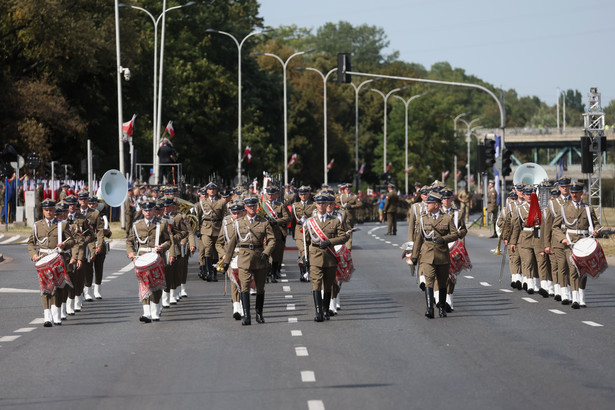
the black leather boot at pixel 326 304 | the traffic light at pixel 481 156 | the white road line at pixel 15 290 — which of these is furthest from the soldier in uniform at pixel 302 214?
the traffic light at pixel 481 156

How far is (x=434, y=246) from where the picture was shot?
16.8 m

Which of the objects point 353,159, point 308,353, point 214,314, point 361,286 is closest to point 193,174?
point 353,159

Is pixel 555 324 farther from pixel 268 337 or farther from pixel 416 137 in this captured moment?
pixel 416 137

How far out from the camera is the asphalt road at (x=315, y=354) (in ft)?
33.2

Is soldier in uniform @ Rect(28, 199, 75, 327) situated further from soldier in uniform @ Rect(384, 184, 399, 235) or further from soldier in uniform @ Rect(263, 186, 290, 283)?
soldier in uniform @ Rect(384, 184, 399, 235)

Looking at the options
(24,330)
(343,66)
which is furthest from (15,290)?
(343,66)

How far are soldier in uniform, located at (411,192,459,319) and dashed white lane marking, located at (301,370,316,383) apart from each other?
17.6 ft

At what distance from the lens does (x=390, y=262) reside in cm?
2964

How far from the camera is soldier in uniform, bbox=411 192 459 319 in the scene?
54.9 ft

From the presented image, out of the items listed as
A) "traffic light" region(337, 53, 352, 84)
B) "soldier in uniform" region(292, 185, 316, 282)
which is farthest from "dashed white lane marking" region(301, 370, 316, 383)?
"traffic light" region(337, 53, 352, 84)

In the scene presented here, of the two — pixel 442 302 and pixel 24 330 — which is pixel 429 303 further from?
pixel 24 330

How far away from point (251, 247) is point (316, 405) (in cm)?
653

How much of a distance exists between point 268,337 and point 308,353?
5.23 feet

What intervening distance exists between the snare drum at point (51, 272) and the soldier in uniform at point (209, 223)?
275 inches
